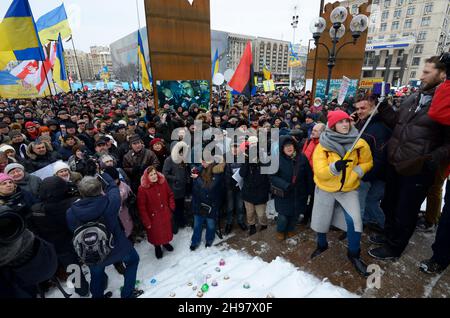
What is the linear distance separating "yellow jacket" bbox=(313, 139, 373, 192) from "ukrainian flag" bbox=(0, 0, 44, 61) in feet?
24.4

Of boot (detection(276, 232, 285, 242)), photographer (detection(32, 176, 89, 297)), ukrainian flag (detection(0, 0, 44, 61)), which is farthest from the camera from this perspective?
ukrainian flag (detection(0, 0, 44, 61))

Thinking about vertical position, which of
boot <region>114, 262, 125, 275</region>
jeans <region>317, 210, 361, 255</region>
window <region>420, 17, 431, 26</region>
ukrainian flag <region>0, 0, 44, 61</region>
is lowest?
boot <region>114, 262, 125, 275</region>

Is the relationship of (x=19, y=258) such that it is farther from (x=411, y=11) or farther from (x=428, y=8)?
(x=411, y=11)

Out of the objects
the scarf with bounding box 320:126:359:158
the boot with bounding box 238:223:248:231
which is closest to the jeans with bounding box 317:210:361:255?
the scarf with bounding box 320:126:359:158

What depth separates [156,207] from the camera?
13.1 ft

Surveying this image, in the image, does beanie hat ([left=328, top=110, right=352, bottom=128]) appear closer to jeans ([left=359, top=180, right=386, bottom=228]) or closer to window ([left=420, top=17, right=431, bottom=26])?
jeans ([left=359, top=180, right=386, bottom=228])

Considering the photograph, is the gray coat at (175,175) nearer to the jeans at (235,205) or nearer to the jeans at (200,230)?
the jeans at (200,230)

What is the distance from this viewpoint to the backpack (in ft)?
8.20

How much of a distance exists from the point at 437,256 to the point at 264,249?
80.1 inches

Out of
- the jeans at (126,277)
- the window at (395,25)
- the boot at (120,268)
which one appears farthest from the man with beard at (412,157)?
the window at (395,25)

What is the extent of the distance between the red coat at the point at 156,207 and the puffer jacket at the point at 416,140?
334cm

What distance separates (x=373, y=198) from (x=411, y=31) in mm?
70284

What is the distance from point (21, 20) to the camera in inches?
236

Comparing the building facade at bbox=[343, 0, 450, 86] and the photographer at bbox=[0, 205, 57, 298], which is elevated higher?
the building facade at bbox=[343, 0, 450, 86]
